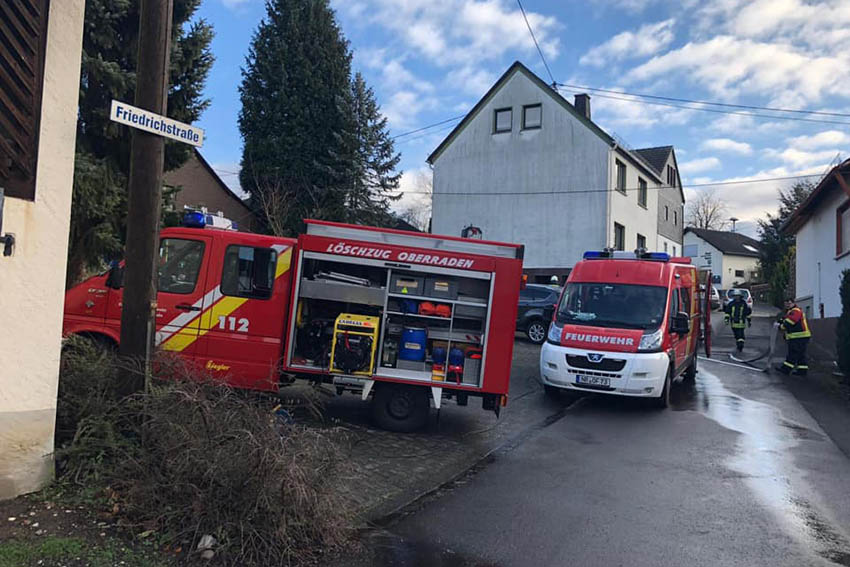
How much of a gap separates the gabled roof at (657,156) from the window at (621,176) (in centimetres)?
740

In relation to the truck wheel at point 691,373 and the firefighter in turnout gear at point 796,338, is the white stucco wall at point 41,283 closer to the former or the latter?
the truck wheel at point 691,373

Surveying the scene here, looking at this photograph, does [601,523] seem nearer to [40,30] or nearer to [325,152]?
[40,30]

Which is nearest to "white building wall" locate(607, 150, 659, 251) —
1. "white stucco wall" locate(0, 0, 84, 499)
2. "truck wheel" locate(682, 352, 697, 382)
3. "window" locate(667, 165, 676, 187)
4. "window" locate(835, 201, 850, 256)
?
"window" locate(667, 165, 676, 187)

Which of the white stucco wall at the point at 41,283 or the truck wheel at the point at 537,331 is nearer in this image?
the white stucco wall at the point at 41,283

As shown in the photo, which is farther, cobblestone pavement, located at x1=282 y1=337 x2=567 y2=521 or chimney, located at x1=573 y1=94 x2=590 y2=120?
chimney, located at x1=573 y1=94 x2=590 y2=120

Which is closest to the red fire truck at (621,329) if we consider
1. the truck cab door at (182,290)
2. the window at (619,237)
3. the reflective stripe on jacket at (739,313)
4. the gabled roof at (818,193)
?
the truck cab door at (182,290)

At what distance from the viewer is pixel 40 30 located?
15.8 ft

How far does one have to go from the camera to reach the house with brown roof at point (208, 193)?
25562 millimetres

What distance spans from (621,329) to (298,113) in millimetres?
22797

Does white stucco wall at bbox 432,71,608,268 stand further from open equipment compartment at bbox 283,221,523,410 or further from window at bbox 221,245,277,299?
window at bbox 221,245,277,299

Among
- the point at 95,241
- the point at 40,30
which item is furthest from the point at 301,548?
the point at 95,241

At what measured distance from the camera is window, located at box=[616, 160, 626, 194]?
29875 mm

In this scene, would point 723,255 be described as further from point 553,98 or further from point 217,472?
point 217,472

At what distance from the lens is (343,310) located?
7867mm
